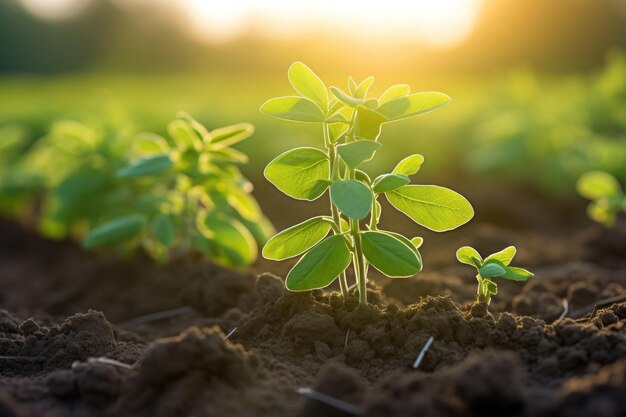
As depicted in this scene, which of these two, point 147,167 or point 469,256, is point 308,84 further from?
point 147,167

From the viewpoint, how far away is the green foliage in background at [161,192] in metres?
3.71

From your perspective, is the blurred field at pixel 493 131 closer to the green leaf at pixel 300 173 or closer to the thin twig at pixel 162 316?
the thin twig at pixel 162 316

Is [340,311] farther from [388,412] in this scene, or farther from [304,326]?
[388,412]

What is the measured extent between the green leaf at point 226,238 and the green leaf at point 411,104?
161cm

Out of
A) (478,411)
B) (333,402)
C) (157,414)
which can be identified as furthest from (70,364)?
(478,411)

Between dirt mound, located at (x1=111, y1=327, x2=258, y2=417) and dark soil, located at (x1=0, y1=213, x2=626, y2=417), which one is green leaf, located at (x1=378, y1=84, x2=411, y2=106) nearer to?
dark soil, located at (x1=0, y1=213, x2=626, y2=417)

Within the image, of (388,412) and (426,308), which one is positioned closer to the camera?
(388,412)

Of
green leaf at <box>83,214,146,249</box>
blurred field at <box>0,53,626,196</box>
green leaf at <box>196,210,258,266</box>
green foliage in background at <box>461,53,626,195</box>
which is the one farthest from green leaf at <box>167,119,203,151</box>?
green foliage in background at <box>461,53,626,195</box>

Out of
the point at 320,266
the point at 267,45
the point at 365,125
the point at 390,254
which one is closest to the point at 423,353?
the point at 390,254

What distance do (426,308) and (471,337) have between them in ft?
0.64

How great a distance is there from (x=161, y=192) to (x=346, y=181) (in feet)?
7.30

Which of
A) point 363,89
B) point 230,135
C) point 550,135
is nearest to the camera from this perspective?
point 363,89

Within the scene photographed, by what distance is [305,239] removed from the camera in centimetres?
251

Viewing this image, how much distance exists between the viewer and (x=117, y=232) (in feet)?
13.1
